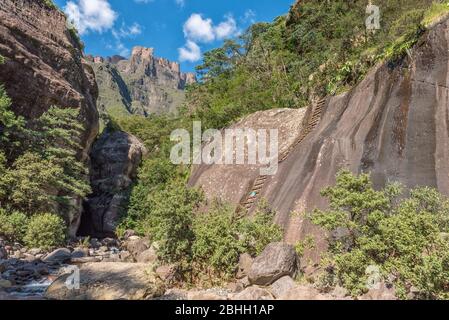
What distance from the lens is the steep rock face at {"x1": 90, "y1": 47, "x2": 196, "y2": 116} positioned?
13500 centimetres

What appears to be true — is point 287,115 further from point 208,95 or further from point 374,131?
point 208,95

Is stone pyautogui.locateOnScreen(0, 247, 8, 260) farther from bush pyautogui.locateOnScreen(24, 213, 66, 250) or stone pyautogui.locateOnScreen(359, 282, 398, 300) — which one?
stone pyautogui.locateOnScreen(359, 282, 398, 300)

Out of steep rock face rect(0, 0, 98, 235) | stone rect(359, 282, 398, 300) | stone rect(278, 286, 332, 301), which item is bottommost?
stone rect(278, 286, 332, 301)

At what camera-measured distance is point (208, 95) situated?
32688mm

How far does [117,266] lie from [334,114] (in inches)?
458

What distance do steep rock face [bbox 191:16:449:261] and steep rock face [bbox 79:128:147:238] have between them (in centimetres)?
1807

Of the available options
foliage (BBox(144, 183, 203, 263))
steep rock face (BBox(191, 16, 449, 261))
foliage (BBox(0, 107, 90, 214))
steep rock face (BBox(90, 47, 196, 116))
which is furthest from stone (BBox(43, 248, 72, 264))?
steep rock face (BBox(90, 47, 196, 116))

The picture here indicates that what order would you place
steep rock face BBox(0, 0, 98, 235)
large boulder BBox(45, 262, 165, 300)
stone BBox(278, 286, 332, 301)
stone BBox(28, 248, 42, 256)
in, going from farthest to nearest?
steep rock face BBox(0, 0, 98, 235), stone BBox(28, 248, 42, 256), large boulder BBox(45, 262, 165, 300), stone BBox(278, 286, 332, 301)

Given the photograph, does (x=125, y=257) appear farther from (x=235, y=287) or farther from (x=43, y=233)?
(x=235, y=287)

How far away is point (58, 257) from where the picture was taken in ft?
46.2

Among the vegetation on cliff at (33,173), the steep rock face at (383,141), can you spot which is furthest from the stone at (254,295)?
the vegetation on cliff at (33,173)

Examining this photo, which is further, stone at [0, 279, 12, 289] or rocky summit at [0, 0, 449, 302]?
stone at [0, 279, 12, 289]

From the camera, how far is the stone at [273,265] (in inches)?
312

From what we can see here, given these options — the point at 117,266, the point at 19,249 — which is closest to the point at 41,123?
the point at 19,249
